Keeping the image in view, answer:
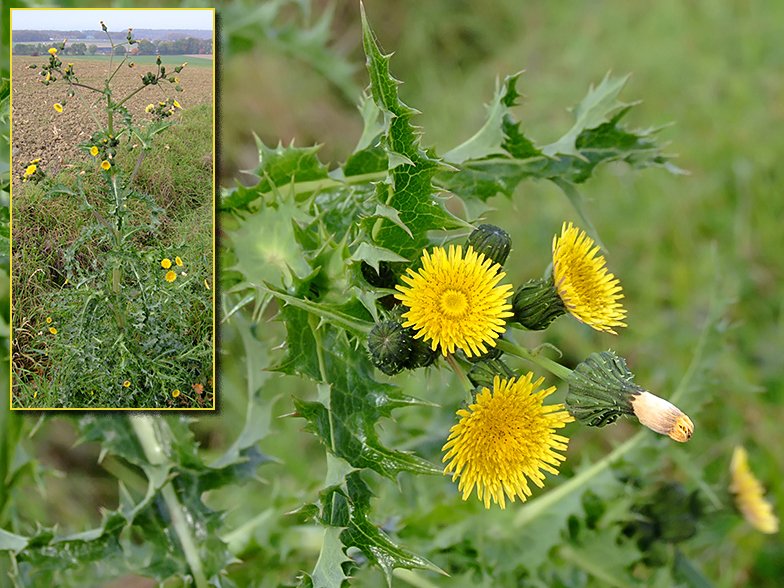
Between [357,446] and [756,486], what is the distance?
2.10m

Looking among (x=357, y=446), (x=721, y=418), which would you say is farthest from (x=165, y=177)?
(x=721, y=418)

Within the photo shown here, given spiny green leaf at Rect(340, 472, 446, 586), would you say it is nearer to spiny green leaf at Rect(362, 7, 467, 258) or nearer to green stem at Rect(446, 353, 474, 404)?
green stem at Rect(446, 353, 474, 404)

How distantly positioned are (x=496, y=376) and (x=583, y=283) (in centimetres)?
32

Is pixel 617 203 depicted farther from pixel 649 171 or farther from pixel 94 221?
pixel 94 221

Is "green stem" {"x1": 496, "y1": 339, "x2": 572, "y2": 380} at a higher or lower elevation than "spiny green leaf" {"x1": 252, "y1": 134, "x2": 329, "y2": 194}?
lower

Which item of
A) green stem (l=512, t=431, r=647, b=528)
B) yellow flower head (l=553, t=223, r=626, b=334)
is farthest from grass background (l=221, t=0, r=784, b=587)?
yellow flower head (l=553, t=223, r=626, b=334)

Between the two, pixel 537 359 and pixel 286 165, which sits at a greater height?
pixel 286 165

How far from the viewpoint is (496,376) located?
1390 mm

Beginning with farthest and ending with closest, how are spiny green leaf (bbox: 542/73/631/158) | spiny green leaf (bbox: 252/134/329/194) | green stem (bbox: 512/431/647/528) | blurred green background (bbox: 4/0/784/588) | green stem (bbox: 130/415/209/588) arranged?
1. blurred green background (bbox: 4/0/784/588)
2. green stem (bbox: 512/431/647/528)
3. green stem (bbox: 130/415/209/588)
4. spiny green leaf (bbox: 542/73/631/158)
5. spiny green leaf (bbox: 252/134/329/194)

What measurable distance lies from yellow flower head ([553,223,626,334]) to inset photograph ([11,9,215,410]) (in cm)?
86

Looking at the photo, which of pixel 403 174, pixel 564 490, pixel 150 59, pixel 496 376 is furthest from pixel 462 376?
pixel 564 490

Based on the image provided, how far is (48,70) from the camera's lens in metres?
1.59

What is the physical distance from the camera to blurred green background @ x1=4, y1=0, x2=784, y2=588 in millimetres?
3357

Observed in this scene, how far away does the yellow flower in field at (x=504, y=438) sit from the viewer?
1332 mm
